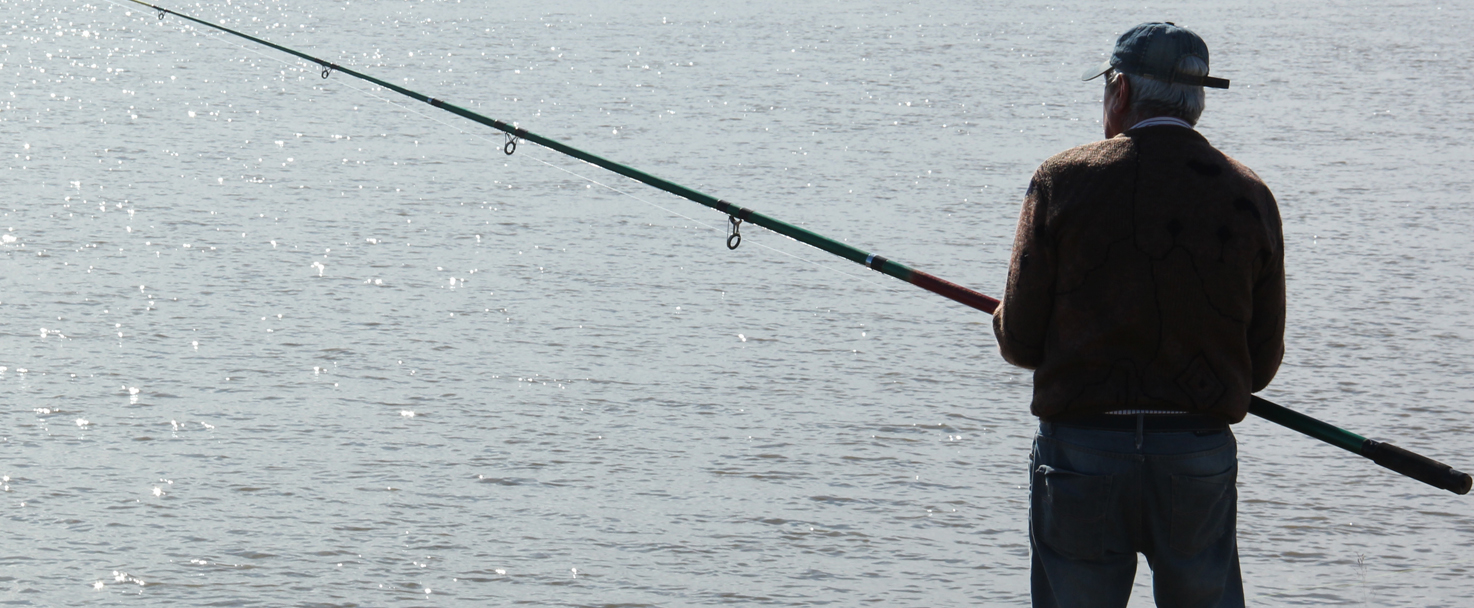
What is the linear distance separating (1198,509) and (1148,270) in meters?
0.38

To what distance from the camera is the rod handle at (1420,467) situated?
2.74 m

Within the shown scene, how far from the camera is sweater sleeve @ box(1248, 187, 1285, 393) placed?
259 centimetres

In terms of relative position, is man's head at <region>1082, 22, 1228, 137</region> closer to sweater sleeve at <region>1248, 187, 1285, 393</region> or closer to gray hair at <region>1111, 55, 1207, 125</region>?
gray hair at <region>1111, 55, 1207, 125</region>

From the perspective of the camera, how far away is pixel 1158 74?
8.66 feet

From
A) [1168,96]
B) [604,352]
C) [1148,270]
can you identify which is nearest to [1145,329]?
[1148,270]

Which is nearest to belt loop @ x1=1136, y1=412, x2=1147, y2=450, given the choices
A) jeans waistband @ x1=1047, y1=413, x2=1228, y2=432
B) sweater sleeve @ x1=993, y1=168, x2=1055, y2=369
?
jeans waistband @ x1=1047, y1=413, x2=1228, y2=432

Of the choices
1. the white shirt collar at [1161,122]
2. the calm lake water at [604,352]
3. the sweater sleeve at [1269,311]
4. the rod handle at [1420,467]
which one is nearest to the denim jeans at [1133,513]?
the sweater sleeve at [1269,311]

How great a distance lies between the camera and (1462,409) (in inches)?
215

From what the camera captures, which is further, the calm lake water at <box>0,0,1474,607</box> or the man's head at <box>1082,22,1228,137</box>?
the calm lake water at <box>0,0,1474,607</box>

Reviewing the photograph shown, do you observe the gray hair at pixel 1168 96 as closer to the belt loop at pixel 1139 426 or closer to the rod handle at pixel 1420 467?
the belt loop at pixel 1139 426

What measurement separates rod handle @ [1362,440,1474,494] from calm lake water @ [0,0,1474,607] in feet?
3.93

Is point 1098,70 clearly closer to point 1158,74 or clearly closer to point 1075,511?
point 1158,74

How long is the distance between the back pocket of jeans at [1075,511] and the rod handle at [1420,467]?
0.48m

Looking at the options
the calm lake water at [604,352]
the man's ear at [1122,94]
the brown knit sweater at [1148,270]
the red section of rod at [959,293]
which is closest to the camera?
the brown knit sweater at [1148,270]
